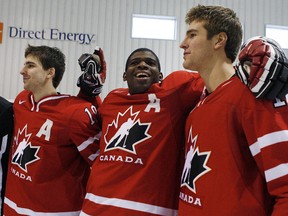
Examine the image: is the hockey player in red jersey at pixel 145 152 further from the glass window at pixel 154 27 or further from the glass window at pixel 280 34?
the glass window at pixel 280 34

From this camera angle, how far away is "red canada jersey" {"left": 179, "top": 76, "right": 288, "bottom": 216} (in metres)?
1.12

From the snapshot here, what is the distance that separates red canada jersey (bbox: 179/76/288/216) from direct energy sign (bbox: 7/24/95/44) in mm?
4861

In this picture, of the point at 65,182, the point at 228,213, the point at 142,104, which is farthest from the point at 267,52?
the point at 65,182

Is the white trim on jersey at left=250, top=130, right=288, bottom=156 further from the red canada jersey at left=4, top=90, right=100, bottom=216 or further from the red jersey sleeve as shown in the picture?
the red canada jersey at left=4, top=90, right=100, bottom=216

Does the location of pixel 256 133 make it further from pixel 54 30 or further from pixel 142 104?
pixel 54 30

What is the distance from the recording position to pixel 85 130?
2.19 metres

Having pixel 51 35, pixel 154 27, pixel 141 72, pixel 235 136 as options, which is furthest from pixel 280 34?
pixel 235 136

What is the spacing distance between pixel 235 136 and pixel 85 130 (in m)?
1.13

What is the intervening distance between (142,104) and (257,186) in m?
0.78

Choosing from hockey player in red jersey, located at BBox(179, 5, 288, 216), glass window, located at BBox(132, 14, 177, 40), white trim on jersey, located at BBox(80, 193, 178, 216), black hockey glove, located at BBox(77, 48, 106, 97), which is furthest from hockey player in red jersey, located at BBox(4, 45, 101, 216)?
glass window, located at BBox(132, 14, 177, 40)

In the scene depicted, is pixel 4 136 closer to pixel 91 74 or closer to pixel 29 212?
pixel 29 212

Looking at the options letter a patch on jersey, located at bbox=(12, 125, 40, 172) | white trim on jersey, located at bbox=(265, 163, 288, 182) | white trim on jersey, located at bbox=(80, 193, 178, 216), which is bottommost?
white trim on jersey, located at bbox=(80, 193, 178, 216)

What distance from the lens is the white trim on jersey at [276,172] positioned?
1.11 metres

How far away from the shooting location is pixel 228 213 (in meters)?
1.23
